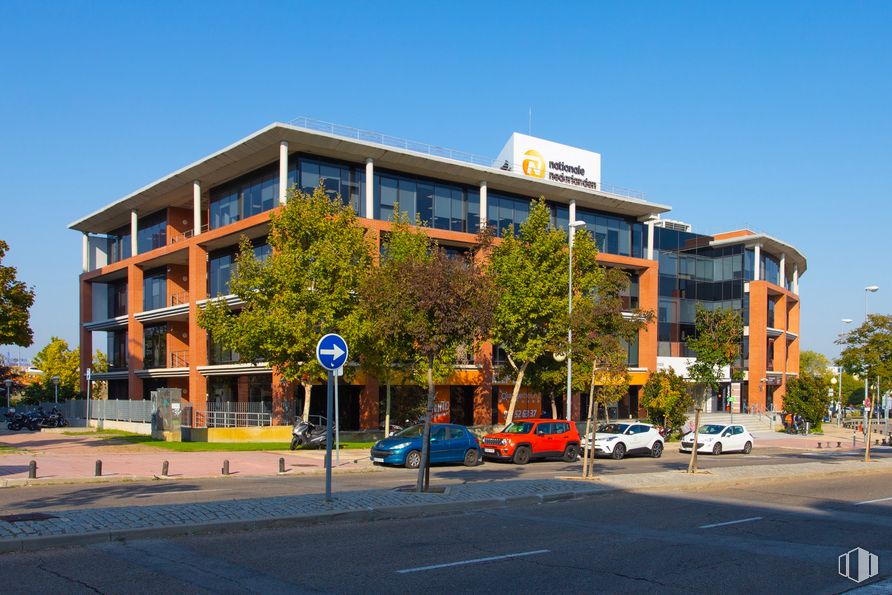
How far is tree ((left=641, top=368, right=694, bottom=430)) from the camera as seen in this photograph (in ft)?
148

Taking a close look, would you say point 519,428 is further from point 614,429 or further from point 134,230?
point 134,230

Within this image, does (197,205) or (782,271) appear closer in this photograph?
(197,205)

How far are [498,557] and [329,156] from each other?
3312 cm

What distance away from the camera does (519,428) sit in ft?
97.7

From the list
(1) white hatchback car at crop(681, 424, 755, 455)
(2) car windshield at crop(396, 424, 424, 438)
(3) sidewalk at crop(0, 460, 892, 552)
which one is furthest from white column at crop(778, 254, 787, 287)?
(3) sidewalk at crop(0, 460, 892, 552)

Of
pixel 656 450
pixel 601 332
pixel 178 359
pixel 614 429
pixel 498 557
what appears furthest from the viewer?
pixel 178 359

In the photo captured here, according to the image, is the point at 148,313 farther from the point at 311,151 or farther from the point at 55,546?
the point at 55,546

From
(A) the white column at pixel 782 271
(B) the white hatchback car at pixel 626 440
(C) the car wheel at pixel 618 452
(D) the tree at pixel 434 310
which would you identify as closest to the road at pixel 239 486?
(B) the white hatchback car at pixel 626 440

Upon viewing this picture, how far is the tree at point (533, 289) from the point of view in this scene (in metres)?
37.2

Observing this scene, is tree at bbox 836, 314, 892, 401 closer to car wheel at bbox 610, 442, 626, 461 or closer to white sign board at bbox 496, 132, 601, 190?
car wheel at bbox 610, 442, 626, 461

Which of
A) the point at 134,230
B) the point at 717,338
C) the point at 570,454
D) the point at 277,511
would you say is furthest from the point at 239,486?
the point at 134,230

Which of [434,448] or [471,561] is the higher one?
[471,561]

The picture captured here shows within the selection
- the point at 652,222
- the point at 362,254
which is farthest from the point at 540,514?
the point at 652,222

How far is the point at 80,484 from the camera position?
1927 cm
